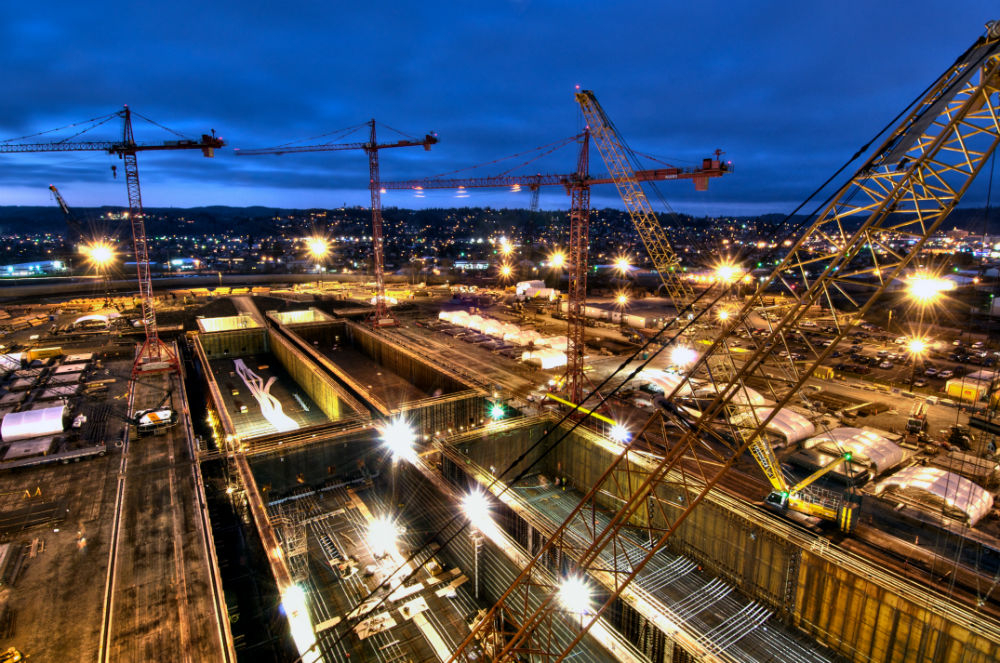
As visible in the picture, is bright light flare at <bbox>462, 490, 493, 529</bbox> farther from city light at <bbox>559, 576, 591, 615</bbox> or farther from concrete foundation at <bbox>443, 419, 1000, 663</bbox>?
city light at <bbox>559, 576, 591, 615</bbox>

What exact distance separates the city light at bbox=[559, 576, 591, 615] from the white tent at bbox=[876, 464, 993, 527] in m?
15.0

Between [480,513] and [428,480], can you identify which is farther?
[428,480]

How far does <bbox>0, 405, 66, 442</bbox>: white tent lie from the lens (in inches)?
959

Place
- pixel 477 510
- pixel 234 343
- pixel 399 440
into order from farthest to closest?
1. pixel 234 343
2. pixel 399 440
3. pixel 477 510

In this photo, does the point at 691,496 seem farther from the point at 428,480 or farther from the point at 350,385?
the point at 350,385

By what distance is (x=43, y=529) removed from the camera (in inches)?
714

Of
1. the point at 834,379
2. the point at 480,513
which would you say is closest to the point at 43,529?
the point at 480,513

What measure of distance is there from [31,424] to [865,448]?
40719 mm

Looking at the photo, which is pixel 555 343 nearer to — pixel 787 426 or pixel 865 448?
pixel 787 426

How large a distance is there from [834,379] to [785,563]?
27.5 m

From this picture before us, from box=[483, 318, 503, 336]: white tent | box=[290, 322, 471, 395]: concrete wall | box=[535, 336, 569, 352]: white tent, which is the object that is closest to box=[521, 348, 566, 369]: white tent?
box=[535, 336, 569, 352]: white tent

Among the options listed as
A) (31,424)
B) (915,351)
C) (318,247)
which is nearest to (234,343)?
(31,424)

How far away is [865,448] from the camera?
22.8 m

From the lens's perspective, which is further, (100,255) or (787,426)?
(100,255)
